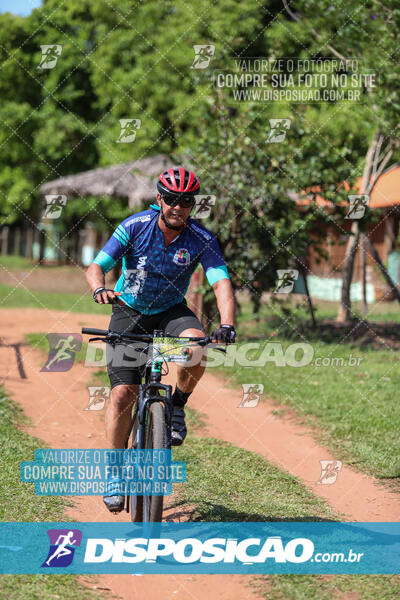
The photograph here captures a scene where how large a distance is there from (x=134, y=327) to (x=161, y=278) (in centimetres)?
37

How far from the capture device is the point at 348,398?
28.8 feet

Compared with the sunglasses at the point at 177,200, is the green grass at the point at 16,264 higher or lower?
higher

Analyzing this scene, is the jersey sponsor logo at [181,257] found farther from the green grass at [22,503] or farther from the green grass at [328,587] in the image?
the green grass at [328,587]

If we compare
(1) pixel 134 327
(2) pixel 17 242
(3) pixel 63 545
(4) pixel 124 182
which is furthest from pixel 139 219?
(2) pixel 17 242

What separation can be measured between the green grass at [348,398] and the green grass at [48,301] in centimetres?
560

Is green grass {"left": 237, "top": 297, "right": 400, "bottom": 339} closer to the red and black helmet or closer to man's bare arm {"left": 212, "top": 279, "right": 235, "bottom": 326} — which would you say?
man's bare arm {"left": 212, "top": 279, "right": 235, "bottom": 326}

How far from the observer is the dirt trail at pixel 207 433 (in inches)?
158

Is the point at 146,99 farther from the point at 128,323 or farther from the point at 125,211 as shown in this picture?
the point at 128,323

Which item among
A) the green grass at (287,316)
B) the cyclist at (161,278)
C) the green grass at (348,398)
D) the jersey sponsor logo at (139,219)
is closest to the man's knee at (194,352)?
the cyclist at (161,278)

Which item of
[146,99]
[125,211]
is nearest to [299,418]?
[125,211]

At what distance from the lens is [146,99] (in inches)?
1012

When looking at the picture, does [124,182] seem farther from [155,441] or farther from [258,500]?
[155,441]

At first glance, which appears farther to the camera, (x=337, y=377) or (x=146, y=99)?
(x=146, y=99)

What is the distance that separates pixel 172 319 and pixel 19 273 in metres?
21.7
